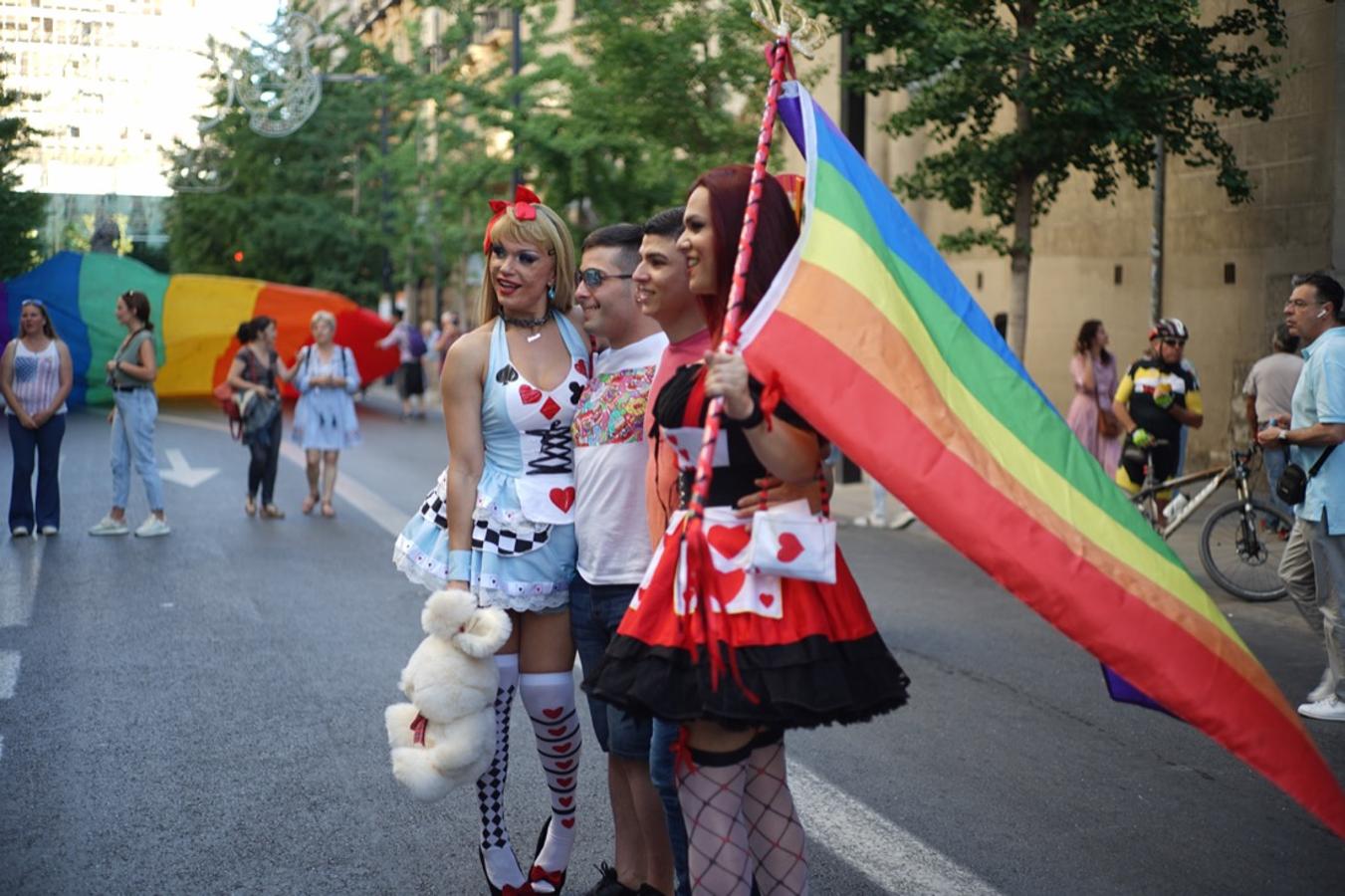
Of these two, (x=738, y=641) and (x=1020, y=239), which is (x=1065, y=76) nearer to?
(x=1020, y=239)

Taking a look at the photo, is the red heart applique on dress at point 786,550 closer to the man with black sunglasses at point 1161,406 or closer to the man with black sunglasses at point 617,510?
the man with black sunglasses at point 617,510

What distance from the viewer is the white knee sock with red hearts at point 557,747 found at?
175 inches

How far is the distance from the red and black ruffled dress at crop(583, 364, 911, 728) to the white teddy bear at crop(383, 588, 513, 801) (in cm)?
66

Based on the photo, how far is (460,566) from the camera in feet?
14.2

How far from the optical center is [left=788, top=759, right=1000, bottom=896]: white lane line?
466 centimetres

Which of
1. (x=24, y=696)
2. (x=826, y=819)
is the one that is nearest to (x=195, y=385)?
(x=24, y=696)

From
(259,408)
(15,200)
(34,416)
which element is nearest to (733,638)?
(34,416)

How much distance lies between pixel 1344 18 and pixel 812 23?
480 inches

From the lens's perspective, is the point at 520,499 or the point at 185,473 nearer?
the point at 520,499

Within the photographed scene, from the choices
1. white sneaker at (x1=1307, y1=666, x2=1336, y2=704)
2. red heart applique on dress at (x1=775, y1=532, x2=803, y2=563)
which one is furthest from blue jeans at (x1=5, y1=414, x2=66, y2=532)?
red heart applique on dress at (x1=775, y1=532, x2=803, y2=563)

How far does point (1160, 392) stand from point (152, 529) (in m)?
7.91

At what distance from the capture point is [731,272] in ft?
11.6

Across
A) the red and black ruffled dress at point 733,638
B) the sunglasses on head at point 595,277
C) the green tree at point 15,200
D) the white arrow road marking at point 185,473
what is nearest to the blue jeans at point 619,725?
the red and black ruffled dress at point 733,638

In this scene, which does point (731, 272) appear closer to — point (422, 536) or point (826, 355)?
point (826, 355)
